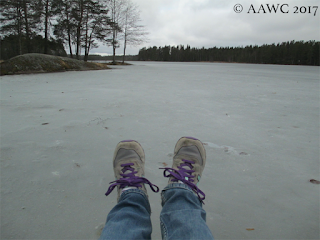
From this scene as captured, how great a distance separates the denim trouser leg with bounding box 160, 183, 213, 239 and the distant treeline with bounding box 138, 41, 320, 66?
40.3 m

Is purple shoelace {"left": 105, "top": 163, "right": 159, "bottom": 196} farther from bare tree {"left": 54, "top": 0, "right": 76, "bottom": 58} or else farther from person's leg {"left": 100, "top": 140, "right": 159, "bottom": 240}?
bare tree {"left": 54, "top": 0, "right": 76, "bottom": 58}

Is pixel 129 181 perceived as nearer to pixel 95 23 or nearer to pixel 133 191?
pixel 133 191

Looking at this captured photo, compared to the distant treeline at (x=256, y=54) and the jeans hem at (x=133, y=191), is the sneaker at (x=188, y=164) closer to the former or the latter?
the jeans hem at (x=133, y=191)

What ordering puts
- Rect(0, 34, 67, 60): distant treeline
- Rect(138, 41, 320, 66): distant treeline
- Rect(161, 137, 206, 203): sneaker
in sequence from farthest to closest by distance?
1. Rect(138, 41, 320, 66): distant treeline
2. Rect(0, 34, 67, 60): distant treeline
3. Rect(161, 137, 206, 203): sneaker

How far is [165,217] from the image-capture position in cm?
81

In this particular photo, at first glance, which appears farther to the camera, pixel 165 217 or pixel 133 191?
pixel 133 191

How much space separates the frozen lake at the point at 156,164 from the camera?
0.81 meters

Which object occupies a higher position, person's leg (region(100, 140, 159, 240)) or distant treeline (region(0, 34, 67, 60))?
distant treeline (region(0, 34, 67, 60))

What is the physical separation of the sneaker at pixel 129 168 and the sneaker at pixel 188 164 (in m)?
0.13

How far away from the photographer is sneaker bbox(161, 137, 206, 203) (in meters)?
1.03

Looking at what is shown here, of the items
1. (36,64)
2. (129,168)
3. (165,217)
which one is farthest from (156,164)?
(36,64)

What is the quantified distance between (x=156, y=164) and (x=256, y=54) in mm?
48688

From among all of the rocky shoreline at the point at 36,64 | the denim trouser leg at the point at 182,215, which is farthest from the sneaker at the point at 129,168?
the rocky shoreline at the point at 36,64

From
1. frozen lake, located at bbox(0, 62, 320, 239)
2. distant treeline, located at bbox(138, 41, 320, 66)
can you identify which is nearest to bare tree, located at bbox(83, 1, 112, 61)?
frozen lake, located at bbox(0, 62, 320, 239)
